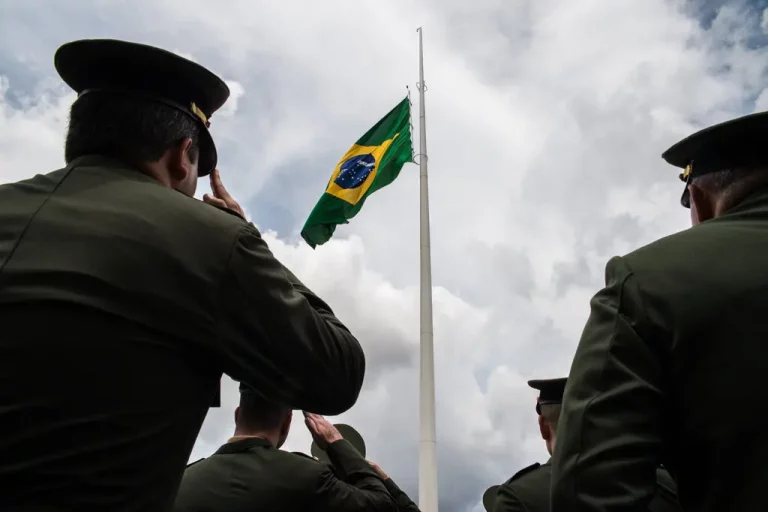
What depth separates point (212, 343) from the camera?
5.32 feet

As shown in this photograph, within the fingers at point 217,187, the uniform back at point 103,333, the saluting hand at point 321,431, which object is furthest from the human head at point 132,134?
the saluting hand at point 321,431

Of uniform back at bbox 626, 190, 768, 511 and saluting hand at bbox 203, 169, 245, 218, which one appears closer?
uniform back at bbox 626, 190, 768, 511

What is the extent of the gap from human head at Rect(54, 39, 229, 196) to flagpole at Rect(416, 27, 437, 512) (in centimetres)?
778

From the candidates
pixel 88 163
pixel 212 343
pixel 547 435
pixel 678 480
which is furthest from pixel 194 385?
pixel 547 435

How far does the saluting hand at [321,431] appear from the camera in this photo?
368cm

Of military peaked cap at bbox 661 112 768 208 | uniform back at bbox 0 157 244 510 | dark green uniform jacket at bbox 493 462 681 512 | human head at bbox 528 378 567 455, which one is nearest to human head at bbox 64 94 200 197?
uniform back at bbox 0 157 244 510

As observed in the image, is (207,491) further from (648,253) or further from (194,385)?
(648,253)

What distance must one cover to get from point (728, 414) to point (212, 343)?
114cm

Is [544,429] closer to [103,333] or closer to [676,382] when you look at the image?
[676,382]

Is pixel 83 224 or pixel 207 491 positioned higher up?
Answer: pixel 83 224

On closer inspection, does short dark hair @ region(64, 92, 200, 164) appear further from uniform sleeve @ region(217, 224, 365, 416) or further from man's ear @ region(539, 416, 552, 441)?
man's ear @ region(539, 416, 552, 441)

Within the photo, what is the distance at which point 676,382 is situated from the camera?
1610 millimetres

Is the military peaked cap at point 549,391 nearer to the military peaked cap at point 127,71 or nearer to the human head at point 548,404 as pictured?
the human head at point 548,404

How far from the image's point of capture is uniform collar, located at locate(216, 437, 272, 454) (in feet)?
11.1
